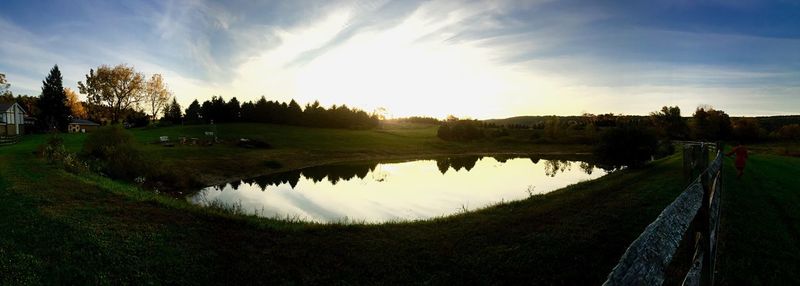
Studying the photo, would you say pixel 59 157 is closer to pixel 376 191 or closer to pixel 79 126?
pixel 376 191

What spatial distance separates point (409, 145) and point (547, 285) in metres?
72.4

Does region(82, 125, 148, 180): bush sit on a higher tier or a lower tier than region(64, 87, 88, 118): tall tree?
lower

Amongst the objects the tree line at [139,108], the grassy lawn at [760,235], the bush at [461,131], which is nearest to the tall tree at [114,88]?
the tree line at [139,108]

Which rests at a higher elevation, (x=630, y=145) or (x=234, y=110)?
(x=234, y=110)

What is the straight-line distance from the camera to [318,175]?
44.8 meters

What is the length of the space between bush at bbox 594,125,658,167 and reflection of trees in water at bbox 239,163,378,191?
25850 millimetres

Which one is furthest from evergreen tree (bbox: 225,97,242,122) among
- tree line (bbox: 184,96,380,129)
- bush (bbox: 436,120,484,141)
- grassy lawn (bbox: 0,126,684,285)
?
grassy lawn (bbox: 0,126,684,285)

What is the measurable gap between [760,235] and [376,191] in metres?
26.1

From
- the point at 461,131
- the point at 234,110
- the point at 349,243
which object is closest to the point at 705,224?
the point at 349,243

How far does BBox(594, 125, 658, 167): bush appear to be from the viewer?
37.7 m

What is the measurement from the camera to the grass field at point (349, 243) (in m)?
10.0

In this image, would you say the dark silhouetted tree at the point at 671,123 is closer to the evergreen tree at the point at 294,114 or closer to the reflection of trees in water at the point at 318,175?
the reflection of trees in water at the point at 318,175

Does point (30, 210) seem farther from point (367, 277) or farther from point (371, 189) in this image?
point (371, 189)

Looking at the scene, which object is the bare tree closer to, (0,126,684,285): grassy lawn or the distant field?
the distant field
